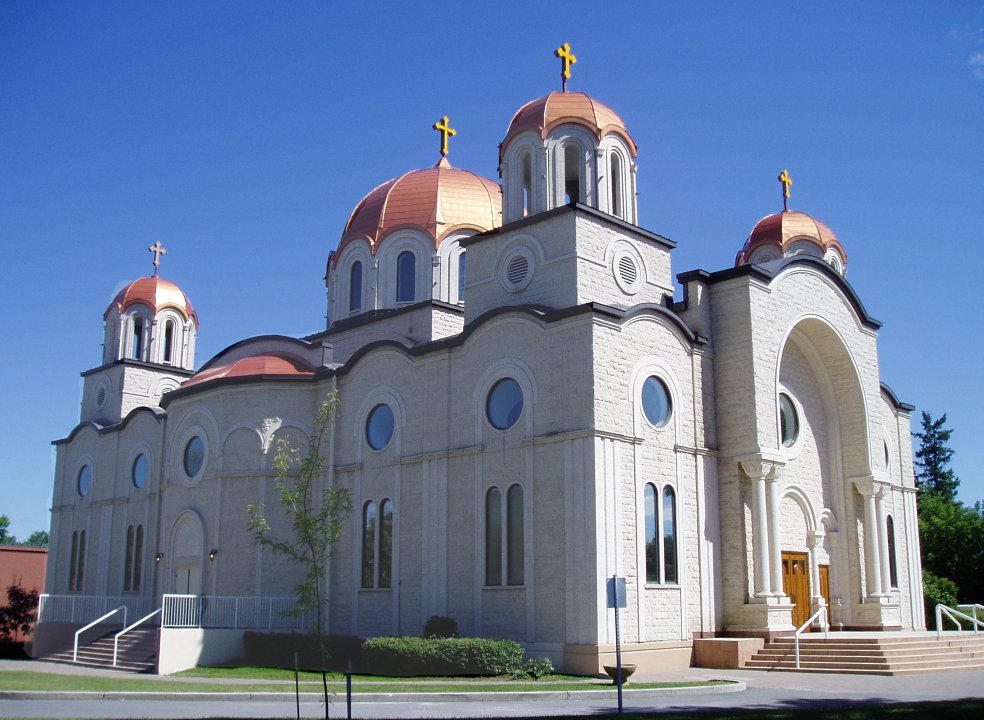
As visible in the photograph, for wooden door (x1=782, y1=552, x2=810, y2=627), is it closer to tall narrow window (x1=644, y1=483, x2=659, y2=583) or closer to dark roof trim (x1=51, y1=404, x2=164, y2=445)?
tall narrow window (x1=644, y1=483, x2=659, y2=583)

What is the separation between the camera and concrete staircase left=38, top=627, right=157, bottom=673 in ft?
88.7

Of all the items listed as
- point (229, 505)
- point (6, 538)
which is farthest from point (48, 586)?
point (6, 538)

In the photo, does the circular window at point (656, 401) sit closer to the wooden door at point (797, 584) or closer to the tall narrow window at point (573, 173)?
the tall narrow window at point (573, 173)

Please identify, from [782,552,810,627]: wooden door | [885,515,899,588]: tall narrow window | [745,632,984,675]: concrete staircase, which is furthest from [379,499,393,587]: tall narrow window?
[885,515,899,588]: tall narrow window

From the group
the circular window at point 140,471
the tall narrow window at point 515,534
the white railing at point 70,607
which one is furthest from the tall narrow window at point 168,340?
the tall narrow window at point 515,534

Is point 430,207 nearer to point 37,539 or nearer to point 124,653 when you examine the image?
point 124,653

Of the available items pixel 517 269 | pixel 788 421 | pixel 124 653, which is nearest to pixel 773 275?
pixel 788 421

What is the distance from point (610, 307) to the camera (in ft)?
80.7

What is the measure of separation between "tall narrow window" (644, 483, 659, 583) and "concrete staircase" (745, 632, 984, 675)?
9.85ft

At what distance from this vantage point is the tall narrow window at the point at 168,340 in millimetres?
42406

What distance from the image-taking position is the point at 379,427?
2977cm

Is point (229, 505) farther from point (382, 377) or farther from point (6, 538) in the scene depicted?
point (6, 538)

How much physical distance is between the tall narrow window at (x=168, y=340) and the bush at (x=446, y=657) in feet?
72.4

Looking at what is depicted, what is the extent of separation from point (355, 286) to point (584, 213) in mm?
11364
